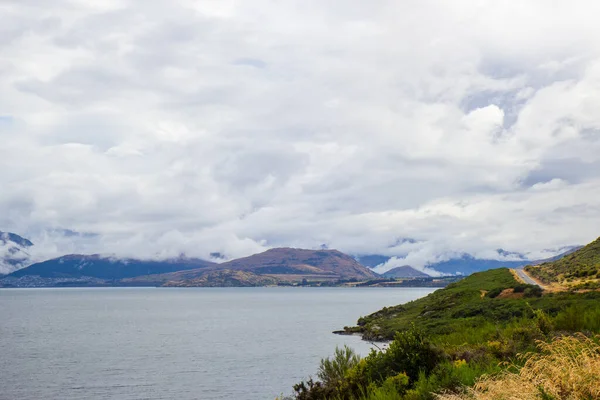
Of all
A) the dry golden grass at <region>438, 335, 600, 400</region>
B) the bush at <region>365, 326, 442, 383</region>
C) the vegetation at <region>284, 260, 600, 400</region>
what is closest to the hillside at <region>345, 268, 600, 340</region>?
the vegetation at <region>284, 260, 600, 400</region>

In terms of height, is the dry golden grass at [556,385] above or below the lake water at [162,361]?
above

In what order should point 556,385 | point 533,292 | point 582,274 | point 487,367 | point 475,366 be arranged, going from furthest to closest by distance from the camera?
1. point 582,274
2. point 533,292
3. point 475,366
4. point 487,367
5. point 556,385

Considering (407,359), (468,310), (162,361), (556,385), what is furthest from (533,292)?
(556,385)

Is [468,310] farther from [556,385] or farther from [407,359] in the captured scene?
[556,385]

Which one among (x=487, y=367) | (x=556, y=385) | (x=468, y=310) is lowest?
(x=468, y=310)

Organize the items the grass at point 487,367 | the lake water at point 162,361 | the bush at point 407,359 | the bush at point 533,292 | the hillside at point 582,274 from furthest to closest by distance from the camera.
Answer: the hillside at point 582,274 < the bush at point 533,292 < the lake water at point 162,361 < the bush at point 407,359 < the grass at point 487,367

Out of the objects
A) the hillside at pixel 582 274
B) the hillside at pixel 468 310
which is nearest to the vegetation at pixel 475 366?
the hillside at pixel 468 310

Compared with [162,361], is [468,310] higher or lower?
higher

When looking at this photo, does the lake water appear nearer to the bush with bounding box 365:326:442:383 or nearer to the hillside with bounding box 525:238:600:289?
the hillside with bounding box 525:238:600:289

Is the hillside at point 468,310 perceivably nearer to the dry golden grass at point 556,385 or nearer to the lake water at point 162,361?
the lake water at point 162,361

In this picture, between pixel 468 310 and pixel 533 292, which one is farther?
pixel 468 310

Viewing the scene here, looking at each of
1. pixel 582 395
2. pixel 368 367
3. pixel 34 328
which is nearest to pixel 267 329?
pixel 34 328

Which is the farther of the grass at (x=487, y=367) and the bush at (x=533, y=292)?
the bush at (x=533, y=292)

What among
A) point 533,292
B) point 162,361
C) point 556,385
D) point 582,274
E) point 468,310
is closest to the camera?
point 556,385
